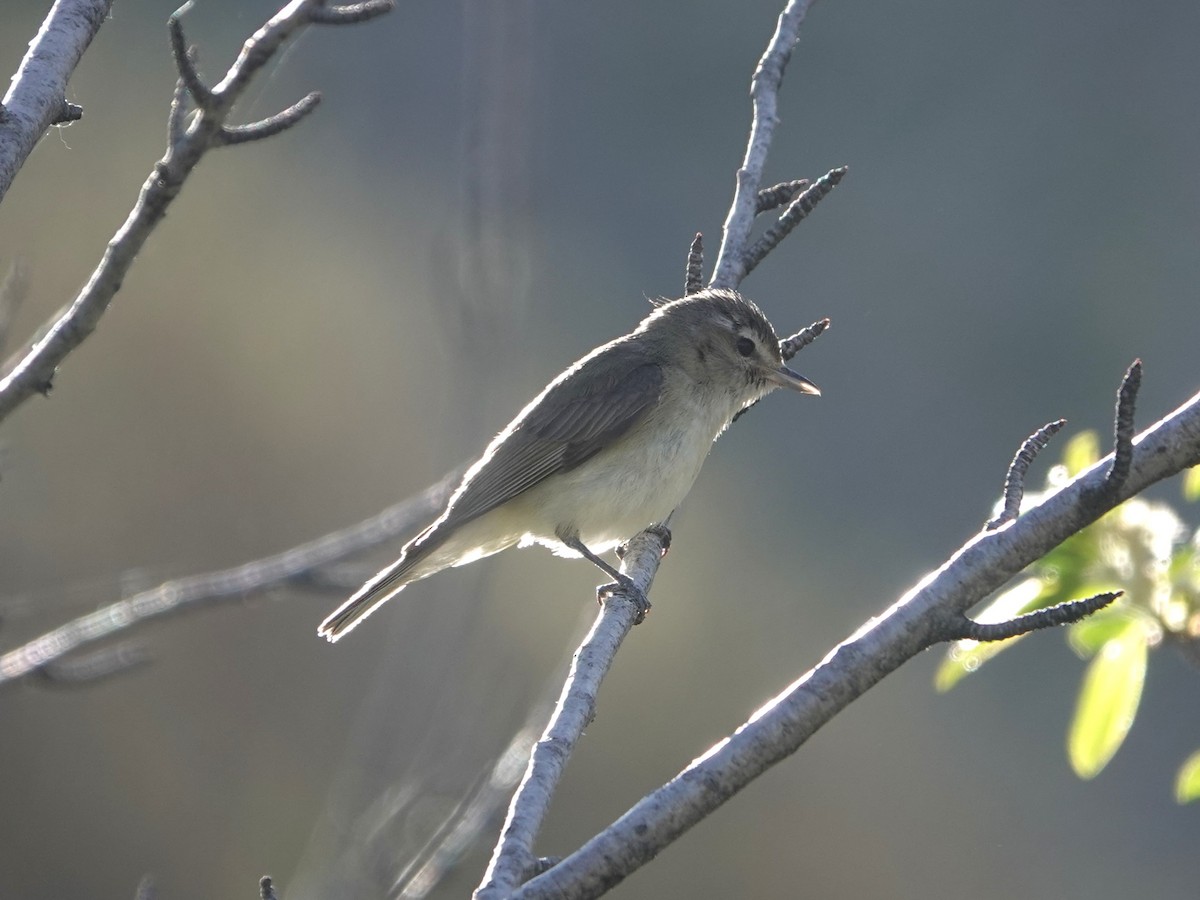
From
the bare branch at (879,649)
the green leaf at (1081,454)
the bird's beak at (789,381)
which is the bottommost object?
the bare branch at (879,649)

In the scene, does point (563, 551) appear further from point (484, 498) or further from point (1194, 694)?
point (1194, 694)

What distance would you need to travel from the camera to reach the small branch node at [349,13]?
2.08m

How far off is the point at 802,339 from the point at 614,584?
3.41 ft

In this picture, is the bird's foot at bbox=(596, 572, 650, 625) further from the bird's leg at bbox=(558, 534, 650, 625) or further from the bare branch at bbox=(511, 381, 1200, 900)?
the bare branch at bbox=(511, 381, 1200, 900)

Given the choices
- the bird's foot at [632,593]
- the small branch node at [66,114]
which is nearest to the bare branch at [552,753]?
the bird's foot at [632,593]

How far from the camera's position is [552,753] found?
2.67 metres

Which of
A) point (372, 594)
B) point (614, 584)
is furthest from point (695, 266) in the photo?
point (372, 594)

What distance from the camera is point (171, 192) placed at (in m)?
2.15

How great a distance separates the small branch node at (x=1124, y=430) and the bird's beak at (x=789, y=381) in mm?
2967

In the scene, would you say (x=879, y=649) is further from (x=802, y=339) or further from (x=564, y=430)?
(x=564, y=430)

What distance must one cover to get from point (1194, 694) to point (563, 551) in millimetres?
5948

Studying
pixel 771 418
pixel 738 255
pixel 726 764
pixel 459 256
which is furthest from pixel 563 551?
pixel 771 418

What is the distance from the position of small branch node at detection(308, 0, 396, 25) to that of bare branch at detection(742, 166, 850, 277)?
167cm

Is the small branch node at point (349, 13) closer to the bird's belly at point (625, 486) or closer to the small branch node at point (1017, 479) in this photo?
the small branch node at point (1017, 479)
